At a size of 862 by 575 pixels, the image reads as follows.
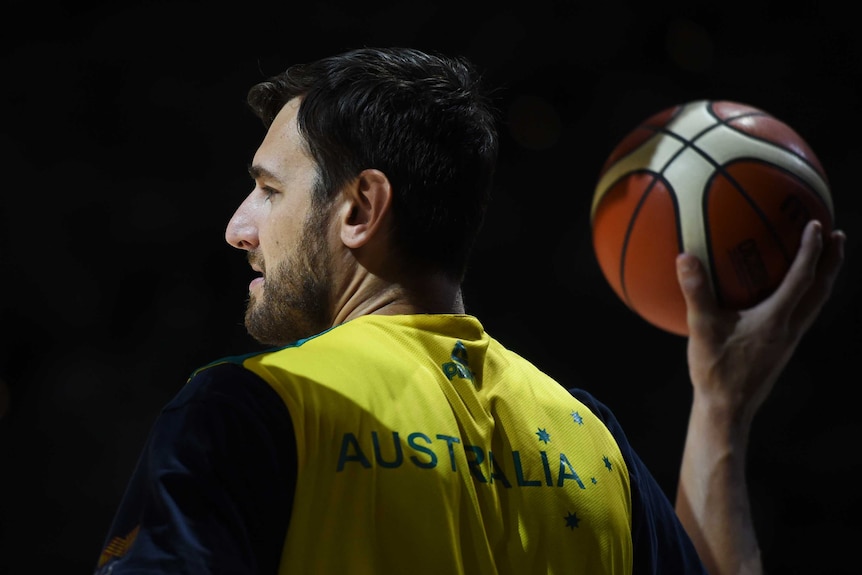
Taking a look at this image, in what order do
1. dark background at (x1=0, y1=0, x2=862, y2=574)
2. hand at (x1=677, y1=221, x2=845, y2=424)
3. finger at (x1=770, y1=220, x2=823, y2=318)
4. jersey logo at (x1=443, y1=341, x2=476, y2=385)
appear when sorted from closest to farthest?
jersey logo at (x1=443, y1=341, x2=476, y2=385) → hand at (x1=677, y1=221, x2=845, y2=424) → finger at (x1=770, y1=220, x2=823, y2=318) → dark background at (x1=0, y1=0, x2=862, y2=574)

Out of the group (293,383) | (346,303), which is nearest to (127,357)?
(346,303)

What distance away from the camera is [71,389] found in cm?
357

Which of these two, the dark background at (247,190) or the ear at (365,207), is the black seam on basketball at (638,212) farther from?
the dark background at (247,190)

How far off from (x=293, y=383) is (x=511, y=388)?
0.31 meters

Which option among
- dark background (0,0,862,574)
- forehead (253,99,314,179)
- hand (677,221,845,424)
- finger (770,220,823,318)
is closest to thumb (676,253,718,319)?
hand (677,221,845,424)

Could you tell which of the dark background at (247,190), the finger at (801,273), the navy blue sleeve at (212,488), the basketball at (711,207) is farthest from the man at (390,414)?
the dark background at (247,190)

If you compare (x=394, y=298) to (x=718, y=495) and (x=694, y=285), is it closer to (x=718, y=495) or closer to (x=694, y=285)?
(x=718, y=495)

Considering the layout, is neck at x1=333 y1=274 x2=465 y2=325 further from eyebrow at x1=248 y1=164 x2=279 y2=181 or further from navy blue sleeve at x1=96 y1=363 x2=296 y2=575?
navy blue sleeve at x1=96 y1=363 x2=296 y2=575

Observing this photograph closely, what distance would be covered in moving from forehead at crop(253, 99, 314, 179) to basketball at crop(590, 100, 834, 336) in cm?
86

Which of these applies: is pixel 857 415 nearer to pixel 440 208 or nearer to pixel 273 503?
pixel 440 208

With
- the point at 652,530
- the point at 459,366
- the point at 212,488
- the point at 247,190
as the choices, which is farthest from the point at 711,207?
the point at 247,190

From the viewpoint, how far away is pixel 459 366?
1201mm

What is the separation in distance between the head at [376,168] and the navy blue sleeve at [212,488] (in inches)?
12.8

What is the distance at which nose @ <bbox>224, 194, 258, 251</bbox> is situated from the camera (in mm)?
1372
